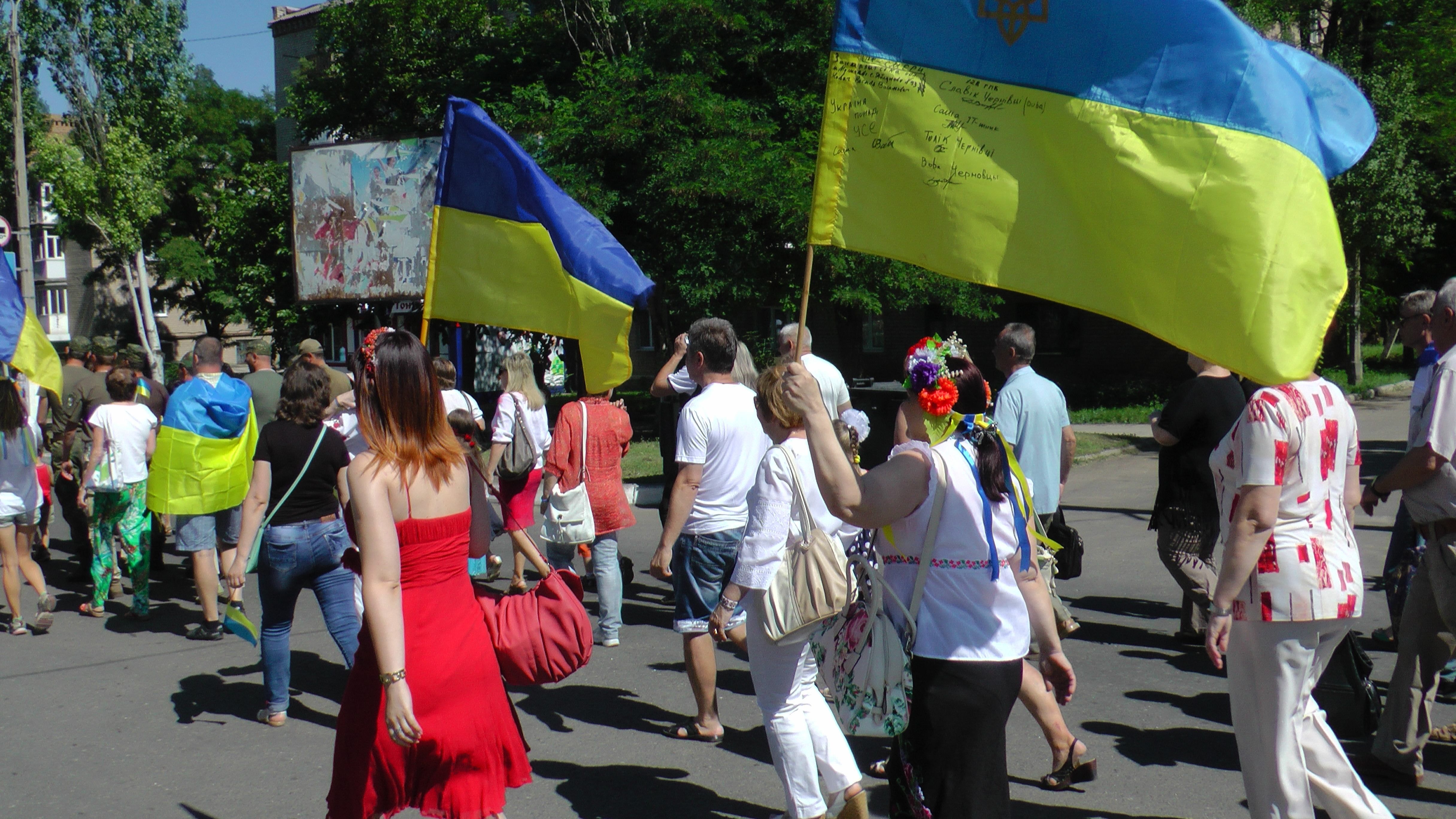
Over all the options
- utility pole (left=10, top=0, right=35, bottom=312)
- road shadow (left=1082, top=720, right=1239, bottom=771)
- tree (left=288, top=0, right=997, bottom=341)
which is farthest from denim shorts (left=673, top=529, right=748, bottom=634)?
utility pole (left=10, top=0, right=35, bottom=312)

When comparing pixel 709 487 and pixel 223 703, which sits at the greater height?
pixel 709 487

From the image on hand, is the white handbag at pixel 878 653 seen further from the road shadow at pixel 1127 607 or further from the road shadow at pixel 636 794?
the road shadow at pixel 1127 607

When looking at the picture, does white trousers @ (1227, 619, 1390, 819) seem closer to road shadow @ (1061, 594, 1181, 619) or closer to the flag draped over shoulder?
road shadow @ (1061, 594, 1181, 619)

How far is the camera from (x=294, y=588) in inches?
224

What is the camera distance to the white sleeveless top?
3180 millimetres

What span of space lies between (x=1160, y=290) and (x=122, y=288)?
5967 cm

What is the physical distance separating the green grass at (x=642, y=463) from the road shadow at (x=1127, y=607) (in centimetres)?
638

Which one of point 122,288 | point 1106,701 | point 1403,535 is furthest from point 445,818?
point 122,288

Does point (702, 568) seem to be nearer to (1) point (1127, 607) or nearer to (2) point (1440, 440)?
(2) point (1440, 440)

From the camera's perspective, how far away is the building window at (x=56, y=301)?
209 ft

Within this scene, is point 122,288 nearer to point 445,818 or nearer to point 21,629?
point 21,629

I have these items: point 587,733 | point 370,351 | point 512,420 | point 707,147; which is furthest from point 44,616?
point 707,147

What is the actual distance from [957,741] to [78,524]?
891cm

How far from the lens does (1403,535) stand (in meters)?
5.57
